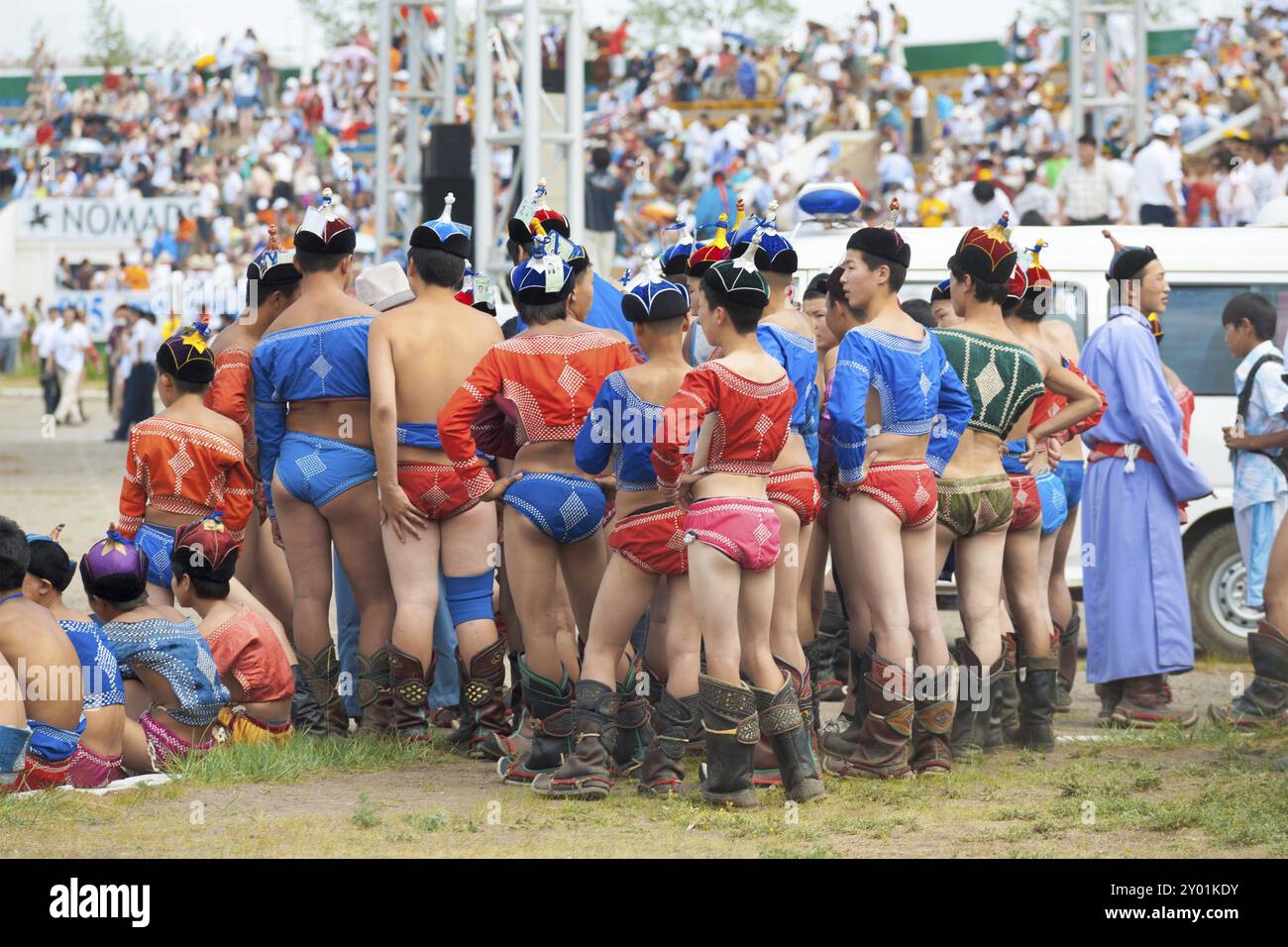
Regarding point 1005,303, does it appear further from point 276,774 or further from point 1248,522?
point 276,774

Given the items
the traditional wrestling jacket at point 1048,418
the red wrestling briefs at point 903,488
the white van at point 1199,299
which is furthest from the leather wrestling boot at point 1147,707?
the red wrestling briefs at point 903,488

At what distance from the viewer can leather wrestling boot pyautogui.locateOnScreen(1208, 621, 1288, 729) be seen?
7.84 metres

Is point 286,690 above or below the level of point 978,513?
below

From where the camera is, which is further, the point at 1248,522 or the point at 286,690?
the point at 1248,522

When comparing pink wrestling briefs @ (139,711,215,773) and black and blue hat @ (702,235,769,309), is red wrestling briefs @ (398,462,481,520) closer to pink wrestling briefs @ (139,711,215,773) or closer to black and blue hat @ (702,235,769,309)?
pink wrestling briefs @ (139,711,215,773)

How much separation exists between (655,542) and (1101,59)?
14.3 meters

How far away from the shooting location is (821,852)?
5410 mm

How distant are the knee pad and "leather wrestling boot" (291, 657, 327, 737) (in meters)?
0.71

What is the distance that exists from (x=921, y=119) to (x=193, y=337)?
2146cm

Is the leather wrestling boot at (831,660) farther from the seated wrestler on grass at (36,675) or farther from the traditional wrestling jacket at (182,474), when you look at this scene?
the seated wrestler on grass at (36,675)

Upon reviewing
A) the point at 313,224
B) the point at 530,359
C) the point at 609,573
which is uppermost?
the point at 313,224

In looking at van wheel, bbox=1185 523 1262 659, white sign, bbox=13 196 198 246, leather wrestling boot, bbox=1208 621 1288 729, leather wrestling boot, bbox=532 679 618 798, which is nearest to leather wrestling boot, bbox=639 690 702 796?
leather wrestling boot, bbox=532 679 618 798

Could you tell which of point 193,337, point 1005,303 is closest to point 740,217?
point 1005,303

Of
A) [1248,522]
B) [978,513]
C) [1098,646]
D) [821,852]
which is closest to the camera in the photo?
[821,852]
